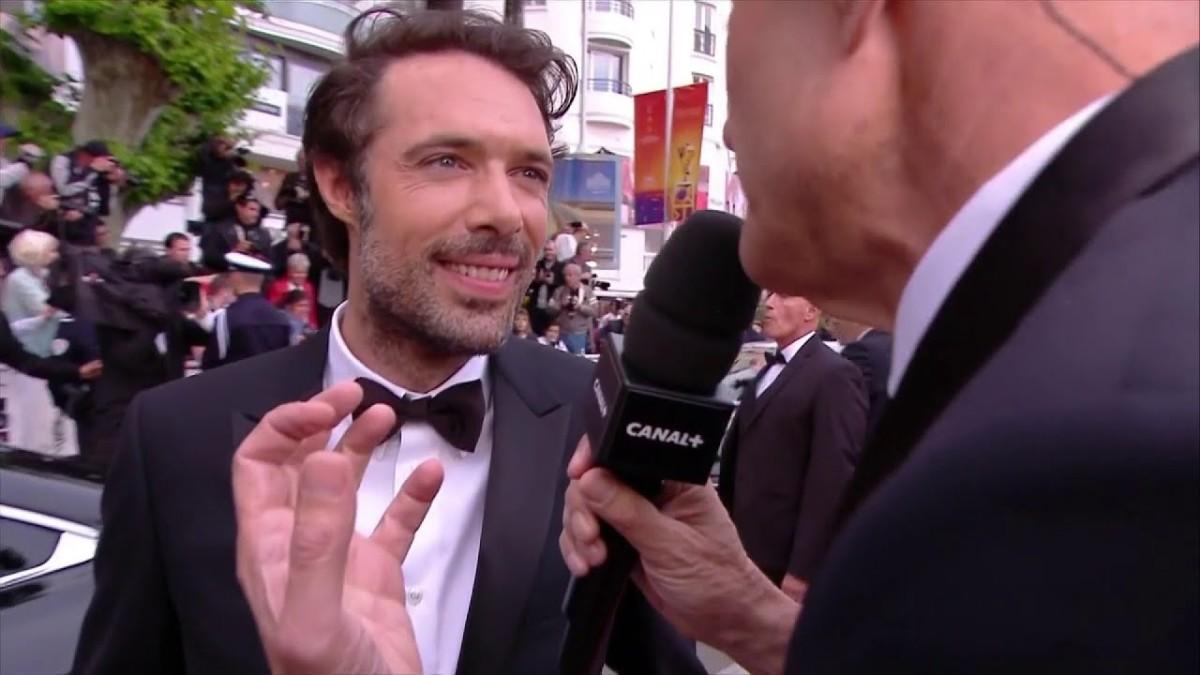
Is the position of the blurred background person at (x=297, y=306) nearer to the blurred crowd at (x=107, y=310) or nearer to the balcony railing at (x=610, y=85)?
the blurred crowd at (x=107, y=310)

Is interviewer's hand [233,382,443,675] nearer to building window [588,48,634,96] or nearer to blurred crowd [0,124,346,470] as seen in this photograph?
blurred crowd [0,124,346,470]

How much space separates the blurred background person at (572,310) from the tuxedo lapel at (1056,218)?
1192 cm

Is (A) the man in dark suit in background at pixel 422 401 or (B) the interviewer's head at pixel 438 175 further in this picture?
(B) the interviewer's head at pixel 438 175

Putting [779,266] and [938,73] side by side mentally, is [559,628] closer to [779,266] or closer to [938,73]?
[779,266]

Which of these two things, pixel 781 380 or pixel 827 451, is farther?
pixel 781 380

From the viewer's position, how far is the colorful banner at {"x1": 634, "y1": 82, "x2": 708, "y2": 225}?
1917 centimetres

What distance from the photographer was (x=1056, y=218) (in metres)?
0.67

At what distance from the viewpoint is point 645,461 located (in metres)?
1.25

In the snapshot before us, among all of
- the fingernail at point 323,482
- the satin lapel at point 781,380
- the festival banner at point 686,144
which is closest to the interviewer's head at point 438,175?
the fingernail at point 323,482

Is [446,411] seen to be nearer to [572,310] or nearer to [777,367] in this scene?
[777,367]

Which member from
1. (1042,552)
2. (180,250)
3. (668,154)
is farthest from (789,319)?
(668,154)

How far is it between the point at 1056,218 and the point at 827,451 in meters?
3.35

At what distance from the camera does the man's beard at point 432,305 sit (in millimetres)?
1779

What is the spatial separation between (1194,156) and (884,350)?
387cm
